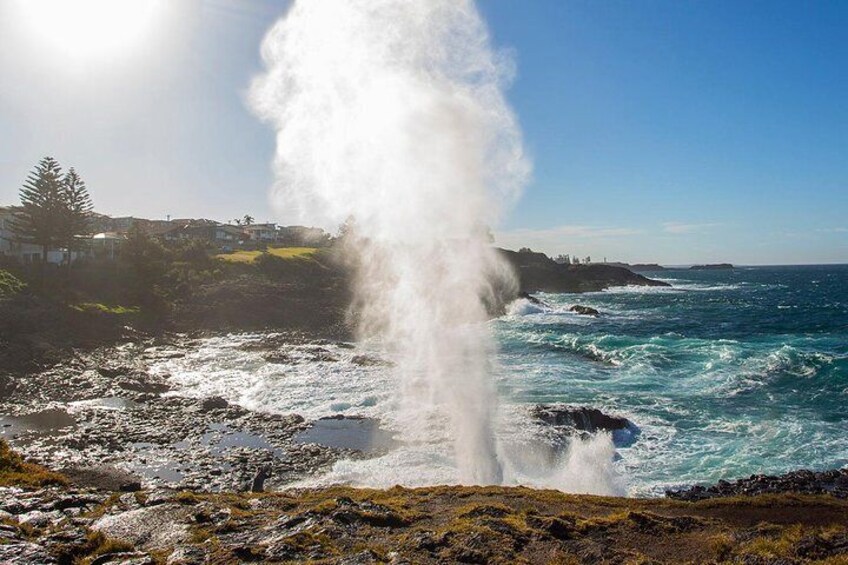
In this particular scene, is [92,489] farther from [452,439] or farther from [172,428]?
[452,439]

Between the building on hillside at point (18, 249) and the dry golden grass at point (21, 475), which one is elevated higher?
the building on hillside at point (18, 249)

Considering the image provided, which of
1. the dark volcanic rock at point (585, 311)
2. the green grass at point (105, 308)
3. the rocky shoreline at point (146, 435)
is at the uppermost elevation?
the green grass at point (105, 308)

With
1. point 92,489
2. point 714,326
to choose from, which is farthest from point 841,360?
point 92,489

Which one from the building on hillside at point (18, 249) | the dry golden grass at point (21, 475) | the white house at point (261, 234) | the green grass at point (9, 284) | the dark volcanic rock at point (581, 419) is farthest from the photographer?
the white house at point (261, 234)

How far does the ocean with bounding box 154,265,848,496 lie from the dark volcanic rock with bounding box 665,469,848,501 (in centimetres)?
89

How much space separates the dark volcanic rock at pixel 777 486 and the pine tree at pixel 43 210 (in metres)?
57.8

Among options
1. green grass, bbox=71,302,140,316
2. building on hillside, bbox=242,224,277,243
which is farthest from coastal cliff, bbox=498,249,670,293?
green grass, bbox=71,302,140,316

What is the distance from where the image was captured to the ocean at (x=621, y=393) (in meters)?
19.8

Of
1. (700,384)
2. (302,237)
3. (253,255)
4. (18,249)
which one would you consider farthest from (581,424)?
(302,237)

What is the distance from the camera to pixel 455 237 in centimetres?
2733

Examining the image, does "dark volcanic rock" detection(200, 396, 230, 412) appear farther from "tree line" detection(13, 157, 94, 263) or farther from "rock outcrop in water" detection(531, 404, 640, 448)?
"tree line" detection(13, 157, 94, 263)

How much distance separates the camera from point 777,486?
695 inches

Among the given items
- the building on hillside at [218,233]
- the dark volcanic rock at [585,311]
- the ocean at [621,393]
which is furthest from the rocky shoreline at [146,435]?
the building on hillside at [218,233]

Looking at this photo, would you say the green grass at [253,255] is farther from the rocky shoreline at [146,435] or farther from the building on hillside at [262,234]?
the rocky shoreline at [146,435]
